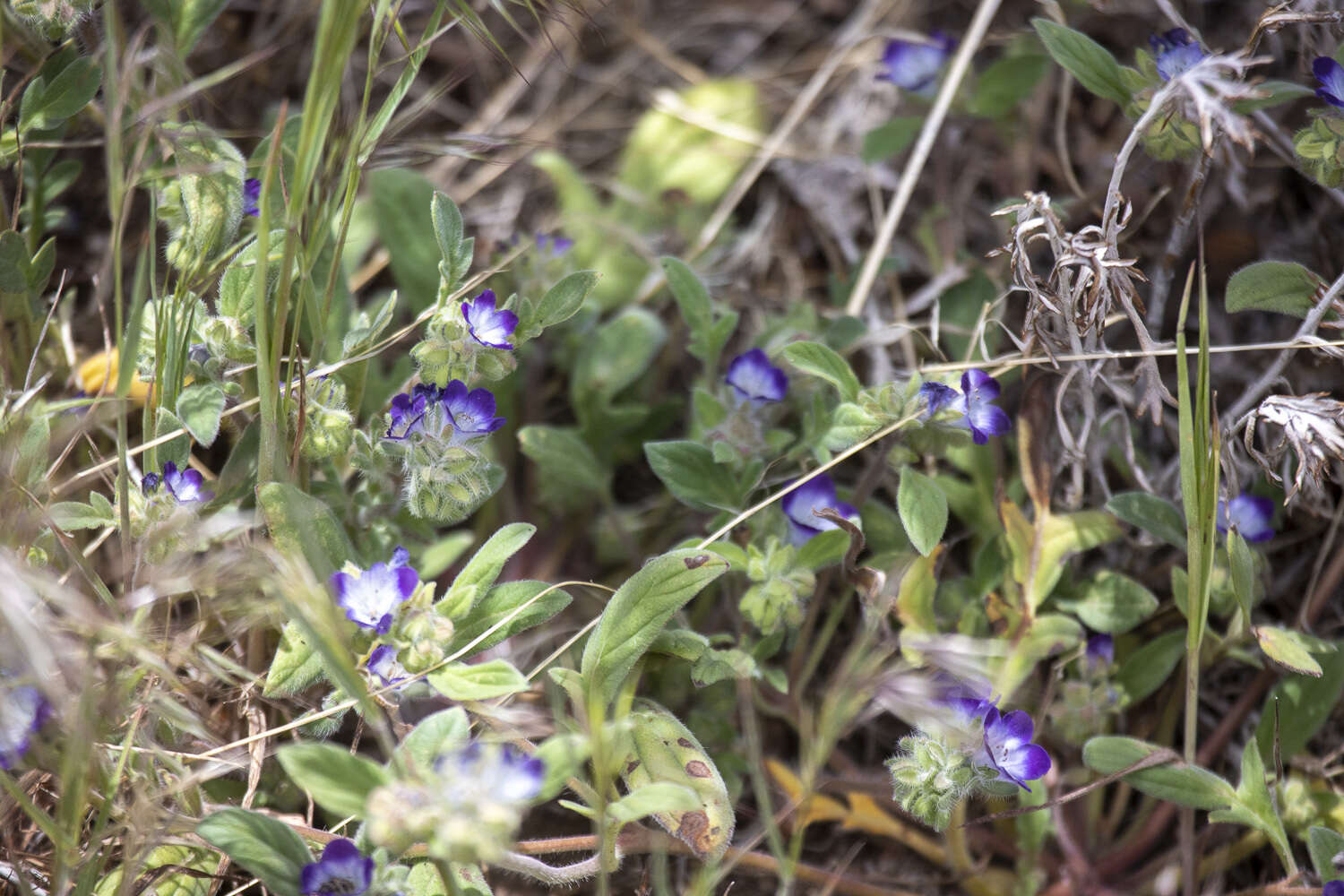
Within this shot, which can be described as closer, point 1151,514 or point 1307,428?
point 1307,428

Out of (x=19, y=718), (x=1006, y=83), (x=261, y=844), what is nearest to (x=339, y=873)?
(x=261, y=844)

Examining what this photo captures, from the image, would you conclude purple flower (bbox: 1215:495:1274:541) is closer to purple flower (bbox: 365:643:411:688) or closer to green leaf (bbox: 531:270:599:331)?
green leaf (bbox: 531:270:599:331)

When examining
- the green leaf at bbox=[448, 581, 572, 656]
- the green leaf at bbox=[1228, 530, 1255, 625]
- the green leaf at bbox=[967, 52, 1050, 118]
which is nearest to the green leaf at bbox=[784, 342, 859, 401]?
the green leaf at bbox=[448, 581, 572, 656]

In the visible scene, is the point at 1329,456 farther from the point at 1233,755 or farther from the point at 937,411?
the point at 937,411

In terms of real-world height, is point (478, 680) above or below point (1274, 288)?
below

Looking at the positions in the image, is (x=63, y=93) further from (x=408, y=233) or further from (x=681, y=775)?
(x=681, y=775)
